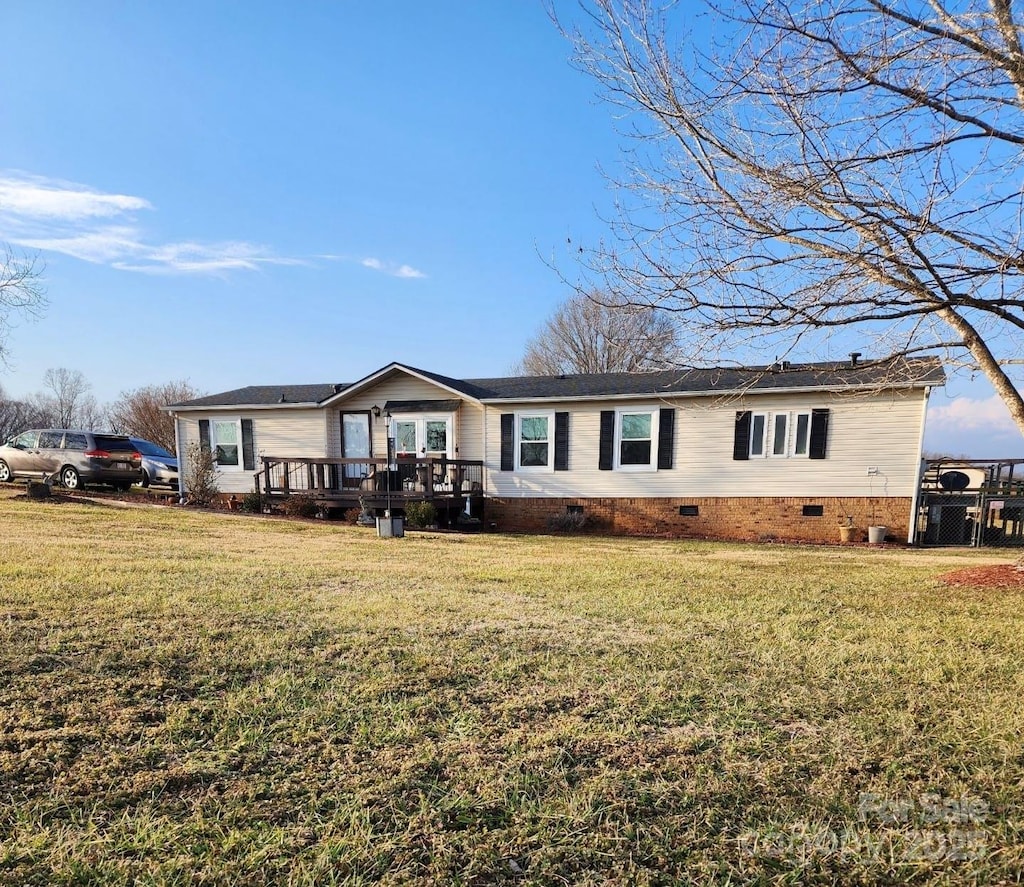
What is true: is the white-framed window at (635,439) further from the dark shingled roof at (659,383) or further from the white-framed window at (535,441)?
the white-framed window at (535,441)

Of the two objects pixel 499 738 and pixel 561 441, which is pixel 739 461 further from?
pixel 499 738

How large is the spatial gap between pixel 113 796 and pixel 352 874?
3.57 feet

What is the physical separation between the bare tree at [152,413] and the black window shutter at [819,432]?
88.3 feet

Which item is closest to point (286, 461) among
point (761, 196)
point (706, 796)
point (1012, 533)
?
point (761, 196)

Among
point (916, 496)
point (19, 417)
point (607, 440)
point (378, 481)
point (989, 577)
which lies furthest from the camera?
point (19, 417)

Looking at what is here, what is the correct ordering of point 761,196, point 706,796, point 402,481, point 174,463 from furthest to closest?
1. point 174,463
2. point 402,481
3. point 761,196
4. point 706,796

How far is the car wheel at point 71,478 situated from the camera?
14.9m

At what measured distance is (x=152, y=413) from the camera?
28609 mm

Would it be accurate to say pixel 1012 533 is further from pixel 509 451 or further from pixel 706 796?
pixel 706 796

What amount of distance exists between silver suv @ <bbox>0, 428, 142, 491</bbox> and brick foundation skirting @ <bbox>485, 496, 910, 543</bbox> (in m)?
10.3

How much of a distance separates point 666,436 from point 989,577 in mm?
7043

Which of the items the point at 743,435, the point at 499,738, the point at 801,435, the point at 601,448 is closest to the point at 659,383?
the point at 601,448

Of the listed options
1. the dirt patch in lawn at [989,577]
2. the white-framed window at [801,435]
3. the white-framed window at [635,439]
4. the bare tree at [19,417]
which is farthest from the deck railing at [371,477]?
the bare tree at [19,417]

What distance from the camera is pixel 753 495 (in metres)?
12.5
